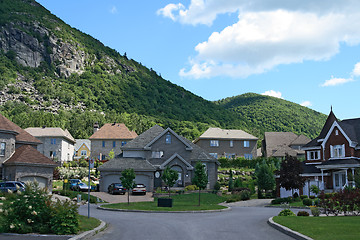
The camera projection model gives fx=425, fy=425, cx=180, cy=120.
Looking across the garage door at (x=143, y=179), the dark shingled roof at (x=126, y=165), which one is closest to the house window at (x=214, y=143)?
the dark shingled roof at (x=126, y=165)

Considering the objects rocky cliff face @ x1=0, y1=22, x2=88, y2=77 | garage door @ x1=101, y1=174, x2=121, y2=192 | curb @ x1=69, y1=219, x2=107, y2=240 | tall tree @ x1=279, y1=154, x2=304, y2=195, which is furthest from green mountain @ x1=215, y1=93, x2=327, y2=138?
curb @ x1=69, y1=219, x2=107, y2=240

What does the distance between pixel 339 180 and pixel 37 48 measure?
16831 cm

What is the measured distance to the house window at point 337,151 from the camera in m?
48.5

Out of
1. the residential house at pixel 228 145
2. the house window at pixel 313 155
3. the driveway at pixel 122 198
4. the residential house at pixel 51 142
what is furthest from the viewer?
the residential house at pixel 51 142

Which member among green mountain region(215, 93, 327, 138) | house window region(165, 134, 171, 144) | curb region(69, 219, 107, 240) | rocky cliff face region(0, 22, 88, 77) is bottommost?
curb region(69, 219, 107, 240)

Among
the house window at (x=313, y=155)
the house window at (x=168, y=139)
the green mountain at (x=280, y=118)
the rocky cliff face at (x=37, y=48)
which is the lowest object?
the house window at (x=313, y=155)

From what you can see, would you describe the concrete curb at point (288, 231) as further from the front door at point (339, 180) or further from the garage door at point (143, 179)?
the garage door at point (143, 179)

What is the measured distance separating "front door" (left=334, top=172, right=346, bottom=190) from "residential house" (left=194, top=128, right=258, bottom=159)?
36.6 meters

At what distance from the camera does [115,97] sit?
6988 inches

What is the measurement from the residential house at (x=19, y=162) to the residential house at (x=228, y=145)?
40960 mm

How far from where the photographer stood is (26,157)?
156ft

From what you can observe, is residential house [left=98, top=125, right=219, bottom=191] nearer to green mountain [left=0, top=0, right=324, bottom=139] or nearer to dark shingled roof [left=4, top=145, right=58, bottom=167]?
dark shingled roof [left=4, top=145, right=58, bottom=167]

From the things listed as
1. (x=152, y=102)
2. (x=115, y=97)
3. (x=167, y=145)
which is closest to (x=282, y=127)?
(x=152, y=102)

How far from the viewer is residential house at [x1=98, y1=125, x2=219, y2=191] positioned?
5606 cm
